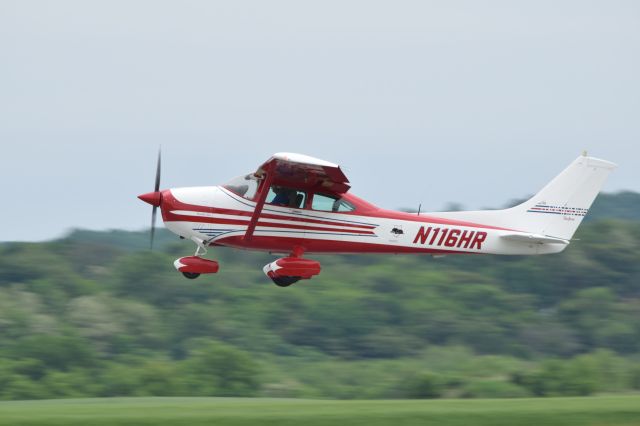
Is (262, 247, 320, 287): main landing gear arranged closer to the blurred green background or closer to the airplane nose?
the airplane nose

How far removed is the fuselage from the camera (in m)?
17.7

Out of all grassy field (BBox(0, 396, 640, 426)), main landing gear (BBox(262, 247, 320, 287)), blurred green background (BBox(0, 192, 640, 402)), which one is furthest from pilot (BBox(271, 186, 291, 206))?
blurred green background (BBox(0, 192, 640, 402))

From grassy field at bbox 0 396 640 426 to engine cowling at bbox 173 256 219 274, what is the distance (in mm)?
2491

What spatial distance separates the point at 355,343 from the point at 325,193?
46301 millimetres

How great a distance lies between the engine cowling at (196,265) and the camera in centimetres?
1784

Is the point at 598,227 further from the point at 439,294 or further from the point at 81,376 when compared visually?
the point at 81,376

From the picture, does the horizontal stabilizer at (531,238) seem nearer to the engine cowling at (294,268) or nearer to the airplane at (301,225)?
the airplane at (301,225)

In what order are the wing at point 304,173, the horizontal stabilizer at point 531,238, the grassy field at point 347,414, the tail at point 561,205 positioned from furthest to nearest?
the tail at point 561,205
the horizontal stabilizer at point 531,238
the wing at point 304,173
the grassy field at point 347,414

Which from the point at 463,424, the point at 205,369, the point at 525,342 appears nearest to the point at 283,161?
the point at 463,424

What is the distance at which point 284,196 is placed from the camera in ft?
58.2

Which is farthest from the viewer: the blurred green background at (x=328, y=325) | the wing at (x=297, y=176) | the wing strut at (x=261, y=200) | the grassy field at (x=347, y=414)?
the blurred green background at (x=328, y=325)

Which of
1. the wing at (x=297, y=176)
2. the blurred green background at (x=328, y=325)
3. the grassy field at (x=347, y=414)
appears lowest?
the blurred green background at (x=328, y=325)

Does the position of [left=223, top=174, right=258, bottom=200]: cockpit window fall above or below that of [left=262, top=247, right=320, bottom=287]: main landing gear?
above

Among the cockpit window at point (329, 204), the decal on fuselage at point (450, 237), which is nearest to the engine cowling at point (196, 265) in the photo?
the cockpit window at point (329, 204)
